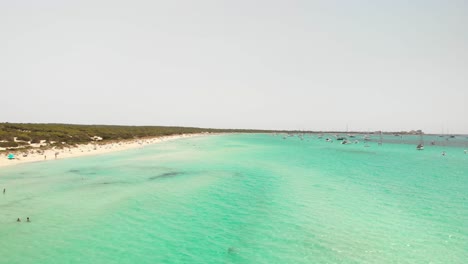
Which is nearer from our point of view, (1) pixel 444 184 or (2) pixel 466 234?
(2) pixel 466 234

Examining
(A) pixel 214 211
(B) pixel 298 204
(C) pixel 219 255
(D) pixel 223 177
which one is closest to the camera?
(C) pixel 219 255

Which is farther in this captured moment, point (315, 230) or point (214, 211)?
point (214, 211)

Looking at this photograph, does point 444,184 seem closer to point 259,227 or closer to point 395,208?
point 395,208

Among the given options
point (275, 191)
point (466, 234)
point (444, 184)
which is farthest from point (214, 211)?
point (444, 184)

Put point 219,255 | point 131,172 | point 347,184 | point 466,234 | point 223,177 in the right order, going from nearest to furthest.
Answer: point 219,255, point 466,234, point 347,184, point 223,177, point 131,172

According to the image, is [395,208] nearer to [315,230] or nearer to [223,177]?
[315,230]

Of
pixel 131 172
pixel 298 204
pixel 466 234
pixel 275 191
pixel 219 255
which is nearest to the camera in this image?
pixel 219 255

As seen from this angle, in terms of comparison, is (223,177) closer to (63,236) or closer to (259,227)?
(259,227)

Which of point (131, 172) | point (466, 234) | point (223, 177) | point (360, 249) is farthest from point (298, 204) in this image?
point (131, 172)

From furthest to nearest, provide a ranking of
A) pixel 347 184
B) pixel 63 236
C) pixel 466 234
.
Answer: pixel 347 184 → pixel 466 234 → pixel 63 236
